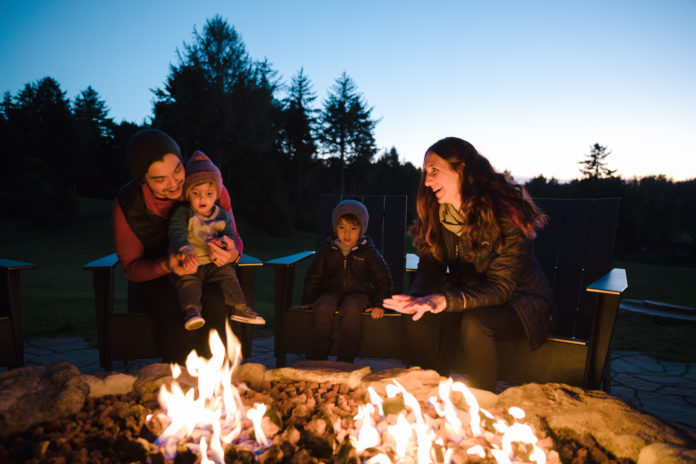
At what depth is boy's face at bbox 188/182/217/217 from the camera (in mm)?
2240

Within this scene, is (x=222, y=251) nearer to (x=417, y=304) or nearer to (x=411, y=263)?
(x=417, y=304)

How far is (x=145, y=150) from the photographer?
2.07 meters

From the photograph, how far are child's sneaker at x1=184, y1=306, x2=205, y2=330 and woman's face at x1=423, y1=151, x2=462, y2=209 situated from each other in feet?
4.55

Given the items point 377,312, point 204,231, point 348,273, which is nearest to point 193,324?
point 204,231

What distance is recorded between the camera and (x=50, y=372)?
1.51 metres

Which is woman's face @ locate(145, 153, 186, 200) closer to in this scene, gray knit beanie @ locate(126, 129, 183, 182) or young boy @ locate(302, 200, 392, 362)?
gray knit beanie @ locate(126, 129, 183, 182)

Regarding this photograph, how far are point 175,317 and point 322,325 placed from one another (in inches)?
34.3

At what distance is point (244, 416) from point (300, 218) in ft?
66.6

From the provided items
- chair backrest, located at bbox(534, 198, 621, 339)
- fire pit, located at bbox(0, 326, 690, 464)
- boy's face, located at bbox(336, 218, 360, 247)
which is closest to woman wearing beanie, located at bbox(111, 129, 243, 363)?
fire pit, located at bbox(0, 326, 690, 464)

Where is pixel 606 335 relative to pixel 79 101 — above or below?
below

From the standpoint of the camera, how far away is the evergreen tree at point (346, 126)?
1050 inches

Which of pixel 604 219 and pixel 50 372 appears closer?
pixel 50 372

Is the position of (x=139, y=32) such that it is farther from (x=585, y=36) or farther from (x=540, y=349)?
(x=540, y=349)

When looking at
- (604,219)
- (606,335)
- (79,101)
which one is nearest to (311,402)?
(606,335)
